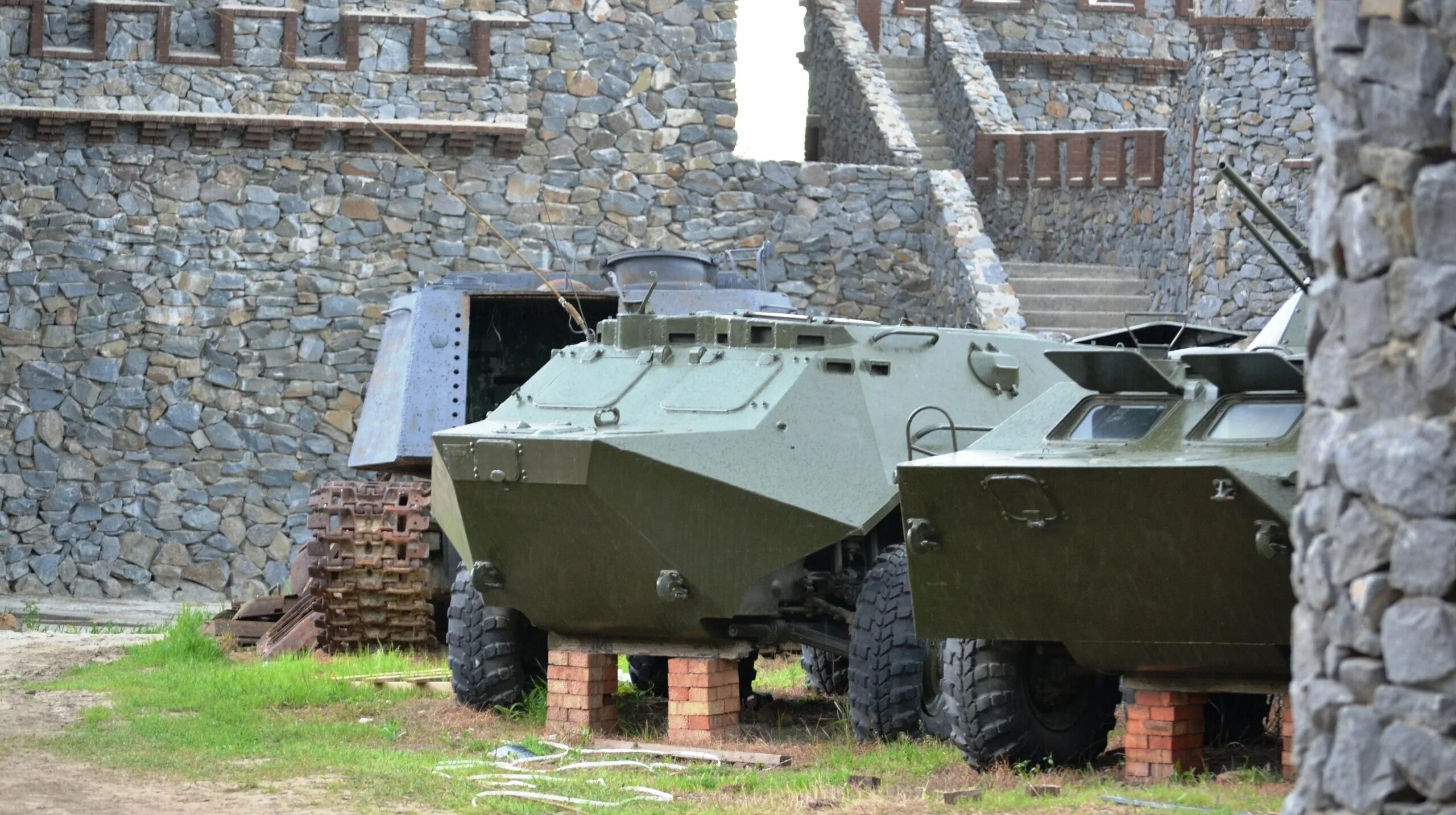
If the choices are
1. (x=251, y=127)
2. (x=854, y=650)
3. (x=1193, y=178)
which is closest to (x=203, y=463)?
(x=251, y=127)

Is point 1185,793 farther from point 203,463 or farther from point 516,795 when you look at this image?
point 203,463

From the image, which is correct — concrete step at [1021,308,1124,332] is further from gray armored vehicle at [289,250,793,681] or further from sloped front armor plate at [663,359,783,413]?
sloped front armor plate at [663,359,783,413]

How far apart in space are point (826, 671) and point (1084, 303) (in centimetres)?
722

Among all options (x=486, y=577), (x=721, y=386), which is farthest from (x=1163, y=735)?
(x=486, y=577)

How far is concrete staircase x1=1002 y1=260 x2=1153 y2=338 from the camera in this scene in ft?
61.3

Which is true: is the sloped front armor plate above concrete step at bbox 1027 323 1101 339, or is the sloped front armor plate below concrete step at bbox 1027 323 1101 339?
above

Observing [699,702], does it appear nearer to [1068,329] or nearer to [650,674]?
[650,674]

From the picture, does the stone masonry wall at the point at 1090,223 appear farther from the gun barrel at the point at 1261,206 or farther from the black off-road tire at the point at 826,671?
the gun barrel at the point at 1261,206

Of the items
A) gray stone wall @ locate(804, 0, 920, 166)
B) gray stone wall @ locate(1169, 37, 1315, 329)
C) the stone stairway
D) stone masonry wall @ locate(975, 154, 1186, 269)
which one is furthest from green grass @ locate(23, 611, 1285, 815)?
the stone stairway

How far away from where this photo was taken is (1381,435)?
5125mm

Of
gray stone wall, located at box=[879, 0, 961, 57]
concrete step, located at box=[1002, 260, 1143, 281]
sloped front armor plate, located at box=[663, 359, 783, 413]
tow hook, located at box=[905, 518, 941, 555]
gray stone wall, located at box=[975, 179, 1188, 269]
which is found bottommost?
tow hook, located at box=[905, 518, 941, 555]

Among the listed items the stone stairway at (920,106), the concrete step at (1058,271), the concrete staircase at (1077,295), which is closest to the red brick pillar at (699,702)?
the concrete staircase at (1077,295)

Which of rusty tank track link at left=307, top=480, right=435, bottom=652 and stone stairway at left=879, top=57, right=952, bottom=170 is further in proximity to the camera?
stone stairway at left=879, top=57, right=952, bottom=170

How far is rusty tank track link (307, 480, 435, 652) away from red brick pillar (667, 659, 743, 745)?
299 centimetres
